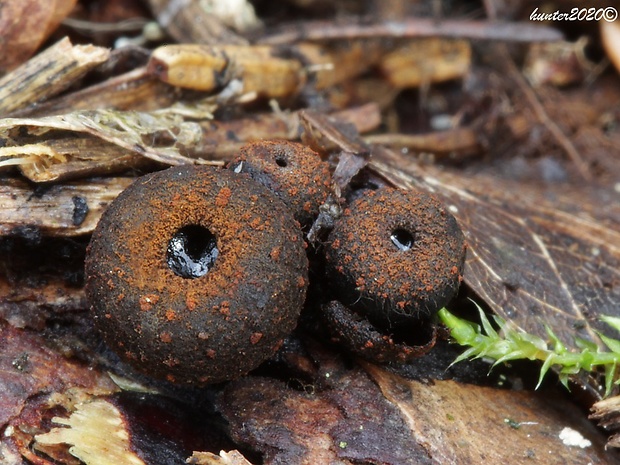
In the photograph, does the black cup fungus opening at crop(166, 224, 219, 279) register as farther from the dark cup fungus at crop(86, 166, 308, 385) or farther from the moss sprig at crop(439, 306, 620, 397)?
the moss sprig at crop(439, 306, 620, 397)

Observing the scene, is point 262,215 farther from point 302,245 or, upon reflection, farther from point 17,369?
point 17,369

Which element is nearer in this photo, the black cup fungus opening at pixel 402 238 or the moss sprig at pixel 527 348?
the black cup fungus opening at pixel 402 238

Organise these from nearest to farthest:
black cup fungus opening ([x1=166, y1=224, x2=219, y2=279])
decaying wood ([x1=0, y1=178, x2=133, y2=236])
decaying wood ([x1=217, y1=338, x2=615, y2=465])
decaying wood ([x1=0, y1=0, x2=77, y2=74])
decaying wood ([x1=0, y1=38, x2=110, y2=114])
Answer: black cup fungus opening ([x1=166, y1=224, x2=219, y2=279])
decaying wood ([x1=217, y1=338, x2=615, y2=465])
decaying wood ([x1=0, y1=178, x2=133, y2=236])
decaying wood ([x1=0, y1=38, x2=110, y2=114])
decaying wood ([x1=0, y1=0, x2=77, y2=74])

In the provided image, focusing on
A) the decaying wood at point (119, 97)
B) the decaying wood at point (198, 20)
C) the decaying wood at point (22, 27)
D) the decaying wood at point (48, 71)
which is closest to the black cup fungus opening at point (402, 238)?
the decaying wood at point (119, 97)

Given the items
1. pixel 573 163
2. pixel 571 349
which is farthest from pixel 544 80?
pixel 571 349

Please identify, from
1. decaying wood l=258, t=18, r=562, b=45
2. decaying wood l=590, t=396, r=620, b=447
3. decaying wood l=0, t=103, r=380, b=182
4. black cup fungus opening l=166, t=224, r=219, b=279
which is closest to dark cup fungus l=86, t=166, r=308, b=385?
black cup fungus opening l=166, t=224, r=219, b=279

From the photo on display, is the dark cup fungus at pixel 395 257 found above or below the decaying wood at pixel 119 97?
below

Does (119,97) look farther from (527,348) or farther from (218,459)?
(527,348)

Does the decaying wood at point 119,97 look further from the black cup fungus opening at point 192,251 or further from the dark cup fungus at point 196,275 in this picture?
the black cup fungus opening at point 192,251
